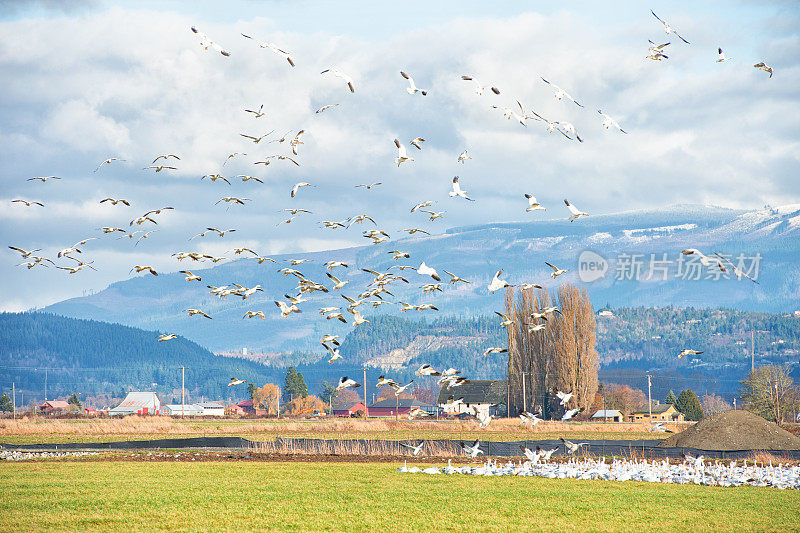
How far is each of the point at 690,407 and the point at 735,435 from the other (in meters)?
95.9

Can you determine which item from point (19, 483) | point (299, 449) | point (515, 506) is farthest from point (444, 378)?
point (299, 449)

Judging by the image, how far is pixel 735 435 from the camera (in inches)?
2037

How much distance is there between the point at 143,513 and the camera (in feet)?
87.0

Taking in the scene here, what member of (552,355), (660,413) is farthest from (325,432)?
(660,413)

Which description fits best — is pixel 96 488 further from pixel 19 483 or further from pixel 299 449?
pixel 299 449

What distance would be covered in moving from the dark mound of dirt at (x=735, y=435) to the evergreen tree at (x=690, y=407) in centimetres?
9193

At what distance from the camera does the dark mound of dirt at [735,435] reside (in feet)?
167

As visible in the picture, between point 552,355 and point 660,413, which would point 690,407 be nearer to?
point 660,413

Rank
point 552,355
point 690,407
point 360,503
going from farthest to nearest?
point 690,407 < point 552,355 < point 360,503

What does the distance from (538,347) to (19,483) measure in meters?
83.3

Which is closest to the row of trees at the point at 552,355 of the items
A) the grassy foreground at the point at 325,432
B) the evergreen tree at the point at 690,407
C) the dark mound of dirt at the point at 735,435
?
the grassy foreground at the point at 325,432

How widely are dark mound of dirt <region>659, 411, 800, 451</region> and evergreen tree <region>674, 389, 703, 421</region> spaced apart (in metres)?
91.9

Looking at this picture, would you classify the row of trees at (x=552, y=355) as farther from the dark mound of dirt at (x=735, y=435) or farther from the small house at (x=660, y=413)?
the small house at (x=660, y=413)

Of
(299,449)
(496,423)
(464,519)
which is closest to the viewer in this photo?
(464,519)
